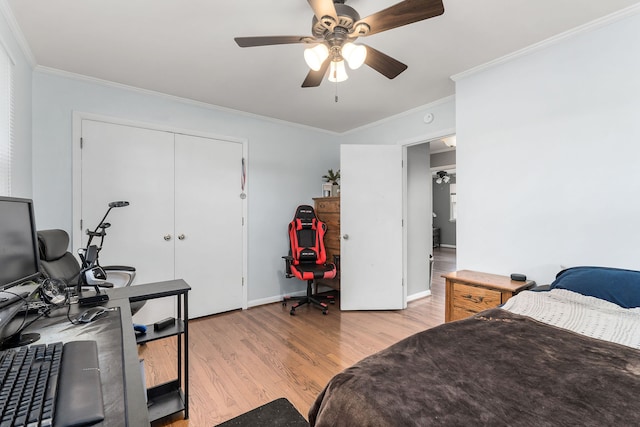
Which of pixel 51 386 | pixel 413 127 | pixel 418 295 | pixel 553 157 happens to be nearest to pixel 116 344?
pixel 51 386

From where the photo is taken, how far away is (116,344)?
95 cm

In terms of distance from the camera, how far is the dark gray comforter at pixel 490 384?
817mm

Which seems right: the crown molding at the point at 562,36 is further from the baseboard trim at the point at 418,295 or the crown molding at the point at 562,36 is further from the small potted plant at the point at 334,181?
the baseboard trim at the point at 418,295

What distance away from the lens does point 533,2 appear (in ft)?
5.79

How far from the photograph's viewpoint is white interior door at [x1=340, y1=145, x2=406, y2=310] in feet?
12.0

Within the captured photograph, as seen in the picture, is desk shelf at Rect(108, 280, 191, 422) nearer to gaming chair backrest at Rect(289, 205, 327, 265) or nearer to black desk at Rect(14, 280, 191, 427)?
black desk at Rect(14, 280, 191, 427)

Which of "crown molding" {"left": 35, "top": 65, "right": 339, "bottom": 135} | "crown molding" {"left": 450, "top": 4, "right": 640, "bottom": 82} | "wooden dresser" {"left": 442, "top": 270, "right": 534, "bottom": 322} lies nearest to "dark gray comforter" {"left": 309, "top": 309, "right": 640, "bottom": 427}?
"wooden dresser" {"left": 442, "top": 270, "right": 534, "bottom": 322}

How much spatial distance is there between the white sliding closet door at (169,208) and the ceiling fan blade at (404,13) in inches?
96.8

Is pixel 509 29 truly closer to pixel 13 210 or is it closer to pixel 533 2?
pixel 533 2

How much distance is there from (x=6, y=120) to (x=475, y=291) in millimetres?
3447

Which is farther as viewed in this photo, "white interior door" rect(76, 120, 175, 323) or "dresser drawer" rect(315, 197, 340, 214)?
"dresser drawer" rect(315, 197, 340, 214)

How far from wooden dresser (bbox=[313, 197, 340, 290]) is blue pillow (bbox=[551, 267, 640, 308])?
242cm

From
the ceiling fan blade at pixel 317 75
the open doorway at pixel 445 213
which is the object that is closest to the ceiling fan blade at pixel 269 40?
the ceiling fan blade at pixel 317 75

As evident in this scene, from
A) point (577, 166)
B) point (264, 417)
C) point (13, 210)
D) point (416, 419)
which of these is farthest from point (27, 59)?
point (577, 166)
